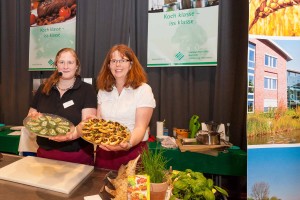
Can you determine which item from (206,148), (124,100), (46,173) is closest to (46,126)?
(46,173)

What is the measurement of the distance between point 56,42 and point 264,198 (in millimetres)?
3172

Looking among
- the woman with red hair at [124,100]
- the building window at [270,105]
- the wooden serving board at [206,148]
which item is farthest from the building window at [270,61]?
the wooden serving board at [206,148]

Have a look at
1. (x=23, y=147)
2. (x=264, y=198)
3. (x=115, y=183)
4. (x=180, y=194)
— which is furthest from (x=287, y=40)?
(x=23, y=147)

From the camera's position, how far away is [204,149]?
233cm

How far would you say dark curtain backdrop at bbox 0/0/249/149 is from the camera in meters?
2.74

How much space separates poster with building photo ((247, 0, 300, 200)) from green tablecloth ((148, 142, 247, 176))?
702mm

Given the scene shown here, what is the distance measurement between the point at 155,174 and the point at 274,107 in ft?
3.55

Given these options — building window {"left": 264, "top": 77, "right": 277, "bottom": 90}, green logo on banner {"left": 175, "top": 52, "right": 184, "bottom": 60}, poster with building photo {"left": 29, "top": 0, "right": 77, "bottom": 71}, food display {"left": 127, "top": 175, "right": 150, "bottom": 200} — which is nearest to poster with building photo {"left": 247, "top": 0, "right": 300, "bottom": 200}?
building window {"left": 264, "top": 77, "right": 277, "bottom": 90}

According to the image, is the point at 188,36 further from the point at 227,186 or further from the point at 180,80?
the point at 227,186

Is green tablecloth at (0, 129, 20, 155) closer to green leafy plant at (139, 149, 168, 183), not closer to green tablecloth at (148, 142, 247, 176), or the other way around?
green tablecloth at (148, 142, 247, 176)

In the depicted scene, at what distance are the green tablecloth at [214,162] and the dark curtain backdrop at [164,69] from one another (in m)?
0.37

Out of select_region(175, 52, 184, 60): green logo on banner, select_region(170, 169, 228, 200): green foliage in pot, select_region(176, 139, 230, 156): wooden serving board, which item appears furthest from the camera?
select_region(175, 52, 184, 60): green logo on banner

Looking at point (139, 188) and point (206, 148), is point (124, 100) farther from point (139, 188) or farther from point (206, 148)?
point (206, 148)

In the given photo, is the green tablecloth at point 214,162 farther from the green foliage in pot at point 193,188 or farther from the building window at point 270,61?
the green foliage in pot at point 193,188
